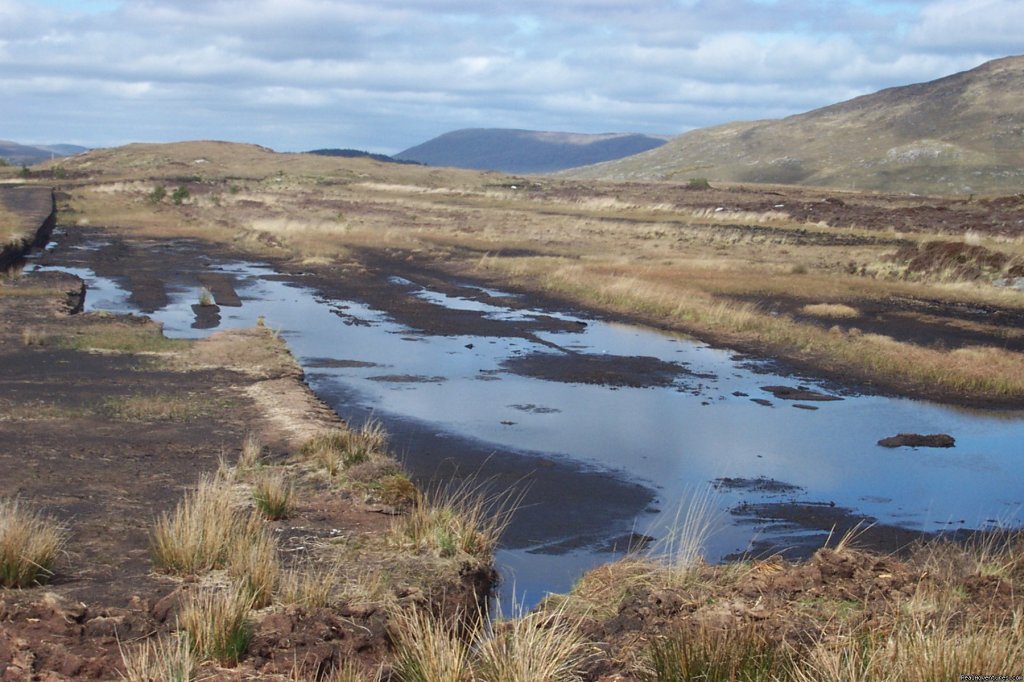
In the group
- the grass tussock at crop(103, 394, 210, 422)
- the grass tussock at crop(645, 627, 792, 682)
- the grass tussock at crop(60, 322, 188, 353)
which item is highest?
the grass tussock at crop(645, 627, 792, 682)

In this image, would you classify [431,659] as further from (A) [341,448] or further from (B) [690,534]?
(A) [341,448]

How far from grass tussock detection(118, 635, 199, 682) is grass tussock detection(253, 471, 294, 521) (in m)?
3.26

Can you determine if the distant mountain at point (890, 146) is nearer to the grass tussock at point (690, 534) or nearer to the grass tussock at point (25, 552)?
the grass tussock at point (690, 534)

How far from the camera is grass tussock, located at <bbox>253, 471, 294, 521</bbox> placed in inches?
388

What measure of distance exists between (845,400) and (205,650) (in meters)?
13.7

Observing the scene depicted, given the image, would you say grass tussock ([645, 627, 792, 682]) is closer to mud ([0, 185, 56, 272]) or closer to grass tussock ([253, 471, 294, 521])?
grass tussock ([253, 471, 294, 521])

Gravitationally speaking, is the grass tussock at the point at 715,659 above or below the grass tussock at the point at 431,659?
above

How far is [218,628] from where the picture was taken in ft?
22.1

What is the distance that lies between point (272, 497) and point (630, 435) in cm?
667

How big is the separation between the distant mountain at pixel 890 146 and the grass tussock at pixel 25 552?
97.9m

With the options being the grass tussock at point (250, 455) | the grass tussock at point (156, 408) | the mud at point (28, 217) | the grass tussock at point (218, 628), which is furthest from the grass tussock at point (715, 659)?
the mud at point (28, 217)

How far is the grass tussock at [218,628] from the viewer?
664cm

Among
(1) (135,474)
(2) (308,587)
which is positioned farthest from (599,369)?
(2) (308,587)

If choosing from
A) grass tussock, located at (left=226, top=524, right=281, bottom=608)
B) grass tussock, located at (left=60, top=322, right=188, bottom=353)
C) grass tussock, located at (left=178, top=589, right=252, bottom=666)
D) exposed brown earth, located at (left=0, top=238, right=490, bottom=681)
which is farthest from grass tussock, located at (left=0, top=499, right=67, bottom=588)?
grass tussock, located at (left=60, top=322, right=188, bottom=353)
